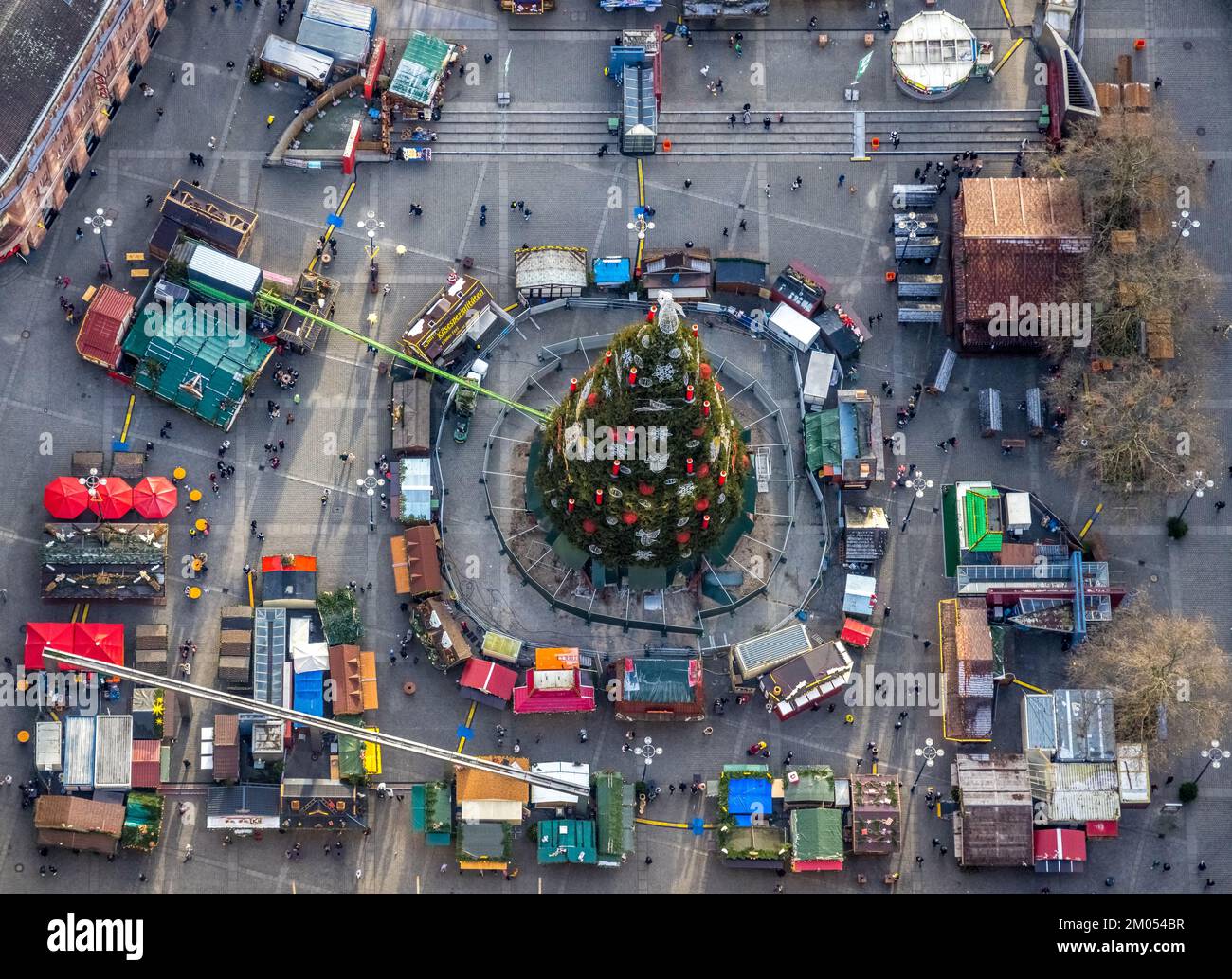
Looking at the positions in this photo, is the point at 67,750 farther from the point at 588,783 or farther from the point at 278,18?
the point at 278,18

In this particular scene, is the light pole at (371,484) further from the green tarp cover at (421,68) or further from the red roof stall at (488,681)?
the green tarp cover at (421,68)

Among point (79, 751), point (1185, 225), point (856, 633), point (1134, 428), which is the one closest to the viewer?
point (79, 751)

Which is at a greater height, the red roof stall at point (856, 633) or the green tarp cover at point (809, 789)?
the red roof stall at point (856, 633)

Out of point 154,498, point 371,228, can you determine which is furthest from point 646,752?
point 371,228

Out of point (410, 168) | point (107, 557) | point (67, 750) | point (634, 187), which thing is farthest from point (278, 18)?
point (67, 750)

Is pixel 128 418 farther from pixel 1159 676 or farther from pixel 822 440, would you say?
pixel 1159 676

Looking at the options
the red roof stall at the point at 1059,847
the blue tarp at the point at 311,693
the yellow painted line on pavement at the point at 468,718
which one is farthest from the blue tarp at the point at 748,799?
the blue tarp at the point at 311,693

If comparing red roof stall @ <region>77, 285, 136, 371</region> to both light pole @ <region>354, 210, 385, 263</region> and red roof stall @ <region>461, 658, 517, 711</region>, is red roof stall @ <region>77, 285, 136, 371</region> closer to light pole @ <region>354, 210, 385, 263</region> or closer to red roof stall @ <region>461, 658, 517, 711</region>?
light pole @ <region>354, 210, 385, 263</region>
